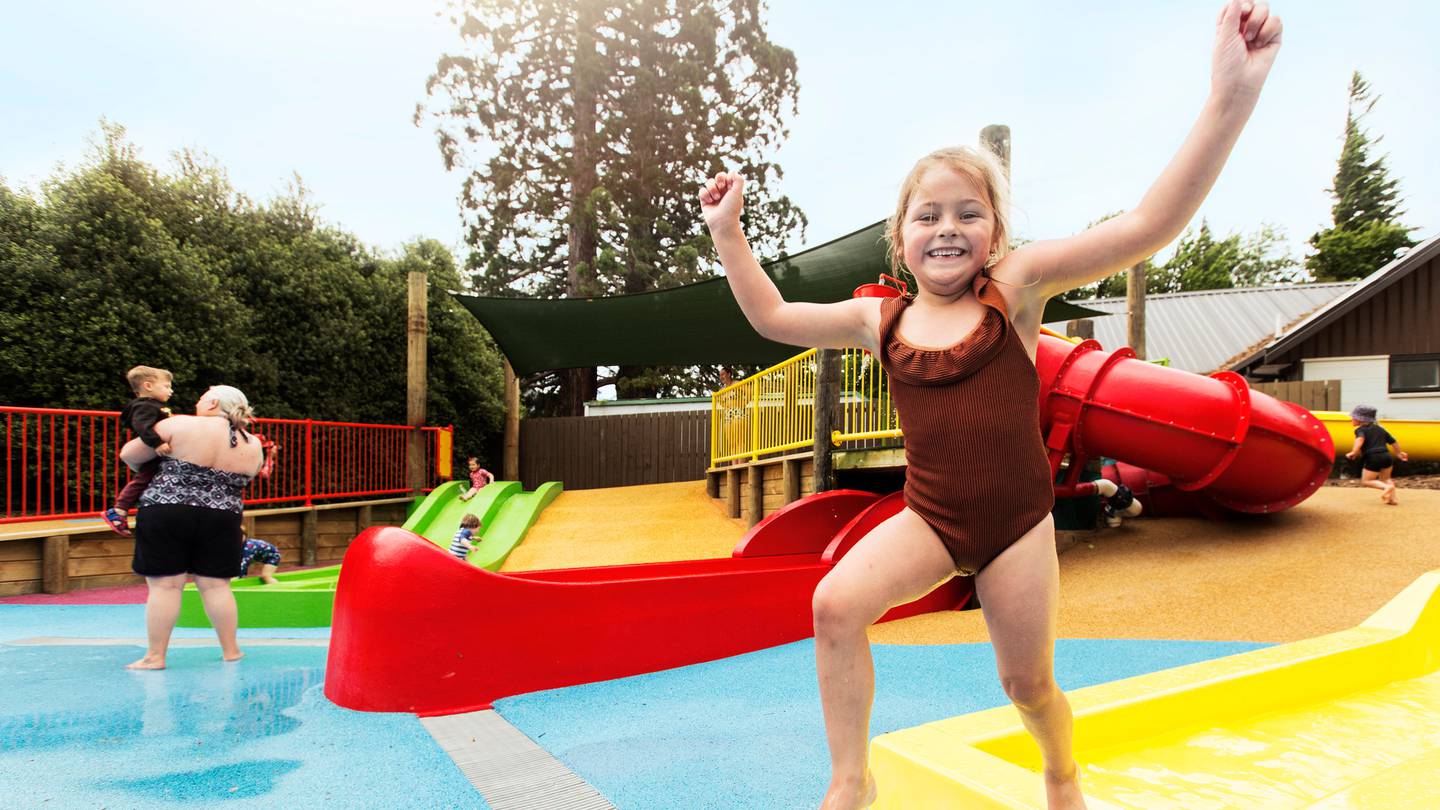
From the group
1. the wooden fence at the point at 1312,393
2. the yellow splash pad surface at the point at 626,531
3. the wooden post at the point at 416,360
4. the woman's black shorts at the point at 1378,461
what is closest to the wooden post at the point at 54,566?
the yellow splash pad surface at the point at 626,531

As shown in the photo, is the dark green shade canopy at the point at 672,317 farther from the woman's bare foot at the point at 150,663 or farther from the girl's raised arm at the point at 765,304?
the girl's raised arm at the point at 765,304

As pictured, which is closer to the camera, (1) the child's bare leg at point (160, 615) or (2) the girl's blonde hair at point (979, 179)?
(2) the girl's blonde hair at point (979, 179)

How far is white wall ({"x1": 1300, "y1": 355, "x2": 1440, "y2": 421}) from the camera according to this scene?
14969 millimetres

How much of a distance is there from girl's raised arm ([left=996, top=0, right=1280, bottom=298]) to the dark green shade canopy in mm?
5858

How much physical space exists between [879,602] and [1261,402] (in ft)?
19.7

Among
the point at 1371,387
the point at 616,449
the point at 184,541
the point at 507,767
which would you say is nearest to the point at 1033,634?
the point at 507,767

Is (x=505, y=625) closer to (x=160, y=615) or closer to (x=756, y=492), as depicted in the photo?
(x=160, y=615)

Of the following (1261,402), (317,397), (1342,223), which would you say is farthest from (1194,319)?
(317,397)

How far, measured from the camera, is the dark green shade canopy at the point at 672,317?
26.4 ft

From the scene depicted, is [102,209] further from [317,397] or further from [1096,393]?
[1096,393]

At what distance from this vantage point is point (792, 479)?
752 centimetres

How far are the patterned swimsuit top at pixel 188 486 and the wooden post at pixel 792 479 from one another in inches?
181

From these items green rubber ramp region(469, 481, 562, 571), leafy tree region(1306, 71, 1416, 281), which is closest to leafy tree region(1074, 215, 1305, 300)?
leafy tree region(1306, 71, 1416, 281)

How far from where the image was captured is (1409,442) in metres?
11.5
